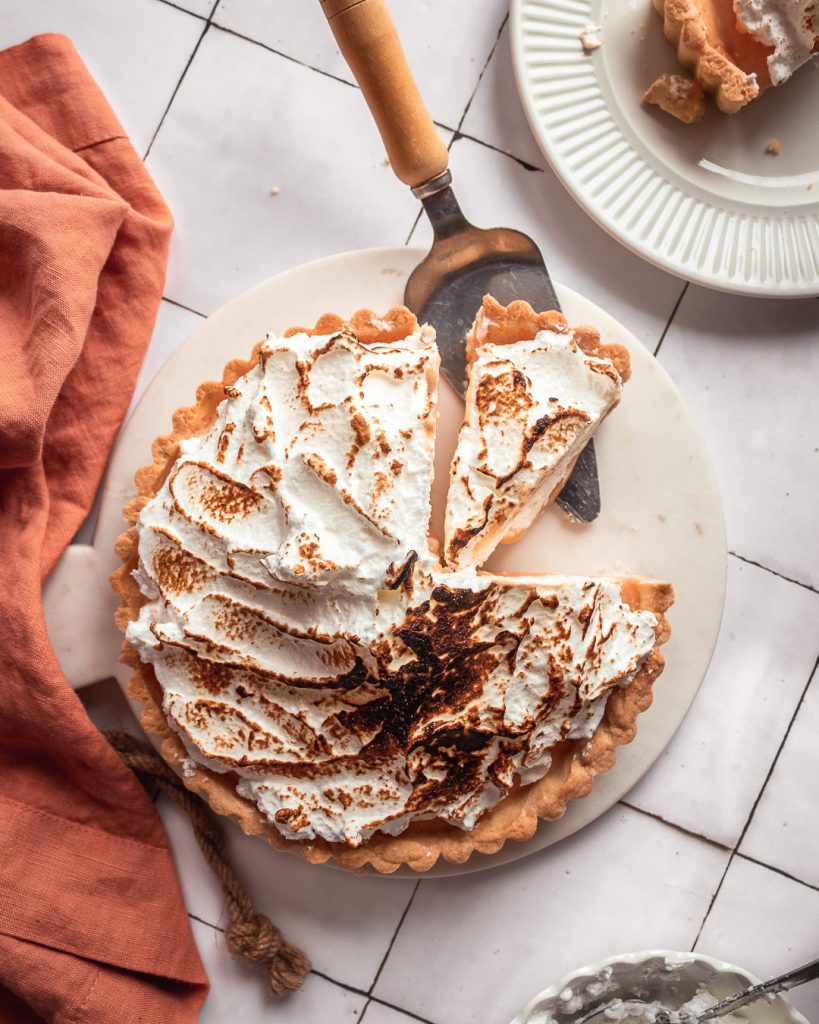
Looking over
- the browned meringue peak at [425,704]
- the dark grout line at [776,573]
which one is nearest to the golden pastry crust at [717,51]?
the dark grout line at [776,573]

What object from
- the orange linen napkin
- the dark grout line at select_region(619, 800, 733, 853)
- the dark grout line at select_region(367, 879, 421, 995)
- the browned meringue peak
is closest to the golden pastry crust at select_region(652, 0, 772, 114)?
the browned meringue peak

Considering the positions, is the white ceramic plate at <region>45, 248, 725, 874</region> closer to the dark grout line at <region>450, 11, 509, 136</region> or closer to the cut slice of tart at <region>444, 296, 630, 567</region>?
the cut slice of tart at <region>444, 296, 630, 567</region>

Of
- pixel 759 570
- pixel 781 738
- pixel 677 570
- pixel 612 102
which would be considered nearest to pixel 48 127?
pixel 612 102

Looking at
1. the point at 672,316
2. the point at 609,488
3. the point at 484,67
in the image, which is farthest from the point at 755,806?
the point at 484,67

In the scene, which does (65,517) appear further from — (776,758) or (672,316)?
(776,758)

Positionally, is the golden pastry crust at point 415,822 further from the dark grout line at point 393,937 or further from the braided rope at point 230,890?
the dark grout line at point 393,937

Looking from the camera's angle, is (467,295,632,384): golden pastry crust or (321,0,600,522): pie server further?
(321,0,600,522): pie server

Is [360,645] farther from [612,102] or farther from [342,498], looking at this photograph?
[612,102]
